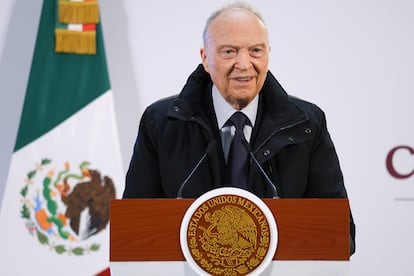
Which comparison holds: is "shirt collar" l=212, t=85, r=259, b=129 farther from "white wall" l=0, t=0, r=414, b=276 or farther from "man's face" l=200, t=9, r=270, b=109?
"white wall" l=0, t=0, r=414, b=276

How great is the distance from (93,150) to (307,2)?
4.72 feet

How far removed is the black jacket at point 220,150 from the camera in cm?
202

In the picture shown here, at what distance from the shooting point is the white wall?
3.70 m

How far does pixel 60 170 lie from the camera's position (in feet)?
11.3

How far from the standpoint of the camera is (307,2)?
3758 mm

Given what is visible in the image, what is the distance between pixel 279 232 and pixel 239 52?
681 mm

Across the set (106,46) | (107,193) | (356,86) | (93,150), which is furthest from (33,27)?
(356,86)

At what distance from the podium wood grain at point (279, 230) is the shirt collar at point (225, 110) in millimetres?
648

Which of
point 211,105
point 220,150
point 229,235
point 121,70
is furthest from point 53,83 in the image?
point 229,235

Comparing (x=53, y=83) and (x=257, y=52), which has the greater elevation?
(x=53, y=83)

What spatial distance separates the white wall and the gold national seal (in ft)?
7.34

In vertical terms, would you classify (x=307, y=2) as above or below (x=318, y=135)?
above

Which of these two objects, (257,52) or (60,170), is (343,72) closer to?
(60,170)

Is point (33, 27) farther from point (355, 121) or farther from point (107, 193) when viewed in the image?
point (355, 121)
